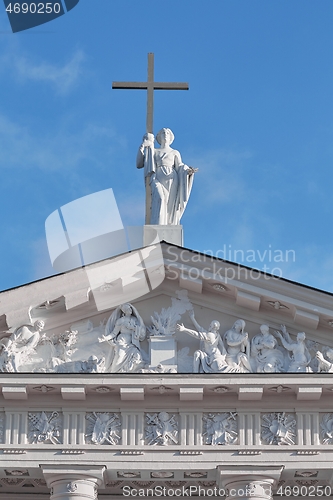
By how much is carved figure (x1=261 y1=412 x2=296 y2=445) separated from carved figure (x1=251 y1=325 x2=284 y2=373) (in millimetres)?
744

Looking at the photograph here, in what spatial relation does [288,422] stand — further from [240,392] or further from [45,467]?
[45,467]

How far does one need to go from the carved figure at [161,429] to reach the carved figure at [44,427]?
57.0 inches

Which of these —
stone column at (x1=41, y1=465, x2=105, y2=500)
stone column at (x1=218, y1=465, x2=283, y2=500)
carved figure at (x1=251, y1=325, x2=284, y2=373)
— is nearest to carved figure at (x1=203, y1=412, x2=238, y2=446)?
stone column at (x1=218, y1=465, x2=283, y2=500)

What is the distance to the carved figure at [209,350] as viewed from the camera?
1897cm

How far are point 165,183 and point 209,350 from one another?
3393mm

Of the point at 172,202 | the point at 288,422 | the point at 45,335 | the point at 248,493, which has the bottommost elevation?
the point at 248,493

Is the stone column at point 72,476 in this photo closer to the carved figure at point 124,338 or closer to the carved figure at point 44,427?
the carved figure at point 44,427

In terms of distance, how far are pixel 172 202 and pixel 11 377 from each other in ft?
14.5

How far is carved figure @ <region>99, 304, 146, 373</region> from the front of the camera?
19.1 metres

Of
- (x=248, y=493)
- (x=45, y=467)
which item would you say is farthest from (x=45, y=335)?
(x=248, y=493)

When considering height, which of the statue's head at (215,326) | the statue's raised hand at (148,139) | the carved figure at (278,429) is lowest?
the carved figure at (278,429)

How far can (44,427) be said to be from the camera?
1875cm

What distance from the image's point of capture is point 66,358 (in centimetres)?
1928

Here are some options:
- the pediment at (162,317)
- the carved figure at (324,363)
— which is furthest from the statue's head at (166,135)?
the carved figure at (324,363)
